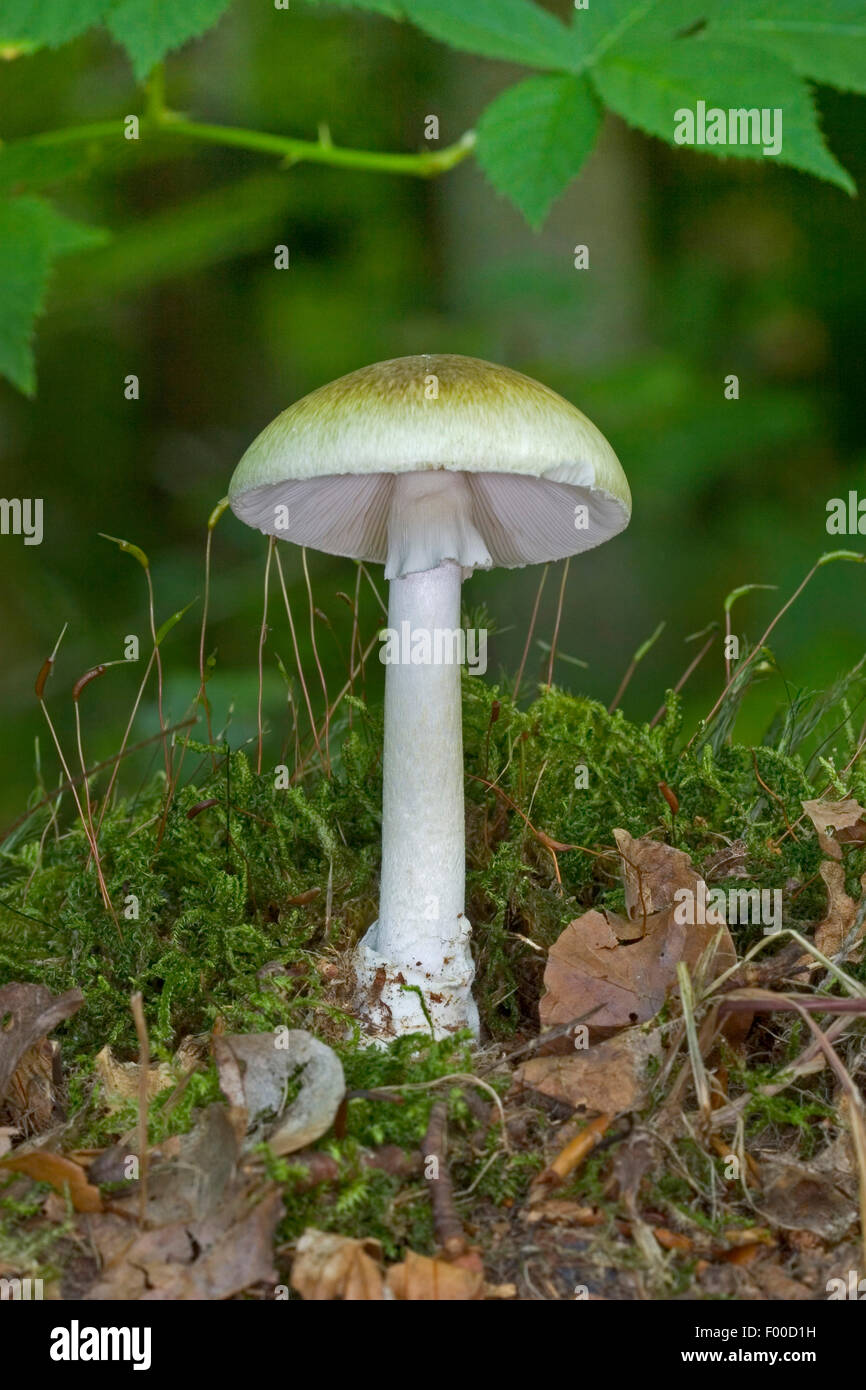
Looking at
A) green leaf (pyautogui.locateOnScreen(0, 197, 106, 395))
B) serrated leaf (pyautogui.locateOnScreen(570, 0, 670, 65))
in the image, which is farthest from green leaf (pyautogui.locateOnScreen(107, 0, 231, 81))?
serrated leaf (pyautogui.locateOnScreen(570, 0, 670, 65))

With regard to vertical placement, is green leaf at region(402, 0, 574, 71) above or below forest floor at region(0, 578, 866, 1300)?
above

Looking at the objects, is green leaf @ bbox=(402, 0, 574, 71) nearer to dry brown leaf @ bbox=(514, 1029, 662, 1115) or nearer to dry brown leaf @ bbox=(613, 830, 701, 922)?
dry brown leaf @ bbox=(613, 830, 701, 922)

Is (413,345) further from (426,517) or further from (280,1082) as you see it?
(280,1082)

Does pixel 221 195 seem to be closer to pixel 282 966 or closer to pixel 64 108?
pixel 64 108

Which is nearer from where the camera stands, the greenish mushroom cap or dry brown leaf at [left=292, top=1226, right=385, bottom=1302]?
dry brown leaf at [left=292, top=1226, right=385, bottom=1302]

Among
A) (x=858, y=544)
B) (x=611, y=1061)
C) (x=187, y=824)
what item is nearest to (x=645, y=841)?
(x=611, y=1061)

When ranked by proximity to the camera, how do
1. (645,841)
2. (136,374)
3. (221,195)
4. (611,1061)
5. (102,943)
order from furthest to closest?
(136,374) < (221,195) < (102,943) < (645,841) < (611,1061)

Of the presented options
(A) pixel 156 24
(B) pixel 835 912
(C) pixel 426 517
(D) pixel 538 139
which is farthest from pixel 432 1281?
(A) pixel 156 24
